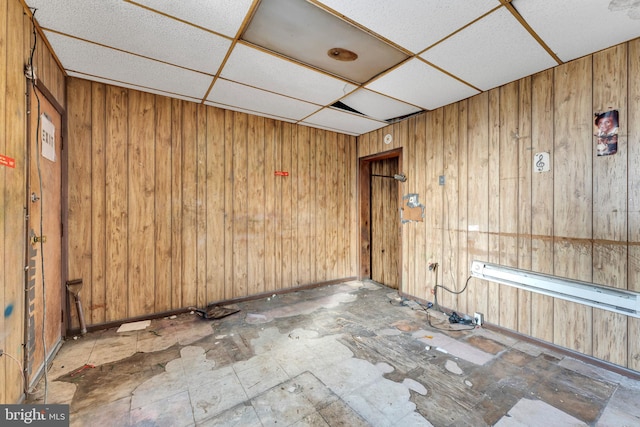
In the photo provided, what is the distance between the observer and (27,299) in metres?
1.74

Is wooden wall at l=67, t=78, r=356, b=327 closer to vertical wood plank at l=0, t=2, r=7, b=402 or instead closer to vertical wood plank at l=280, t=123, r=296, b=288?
vertical wood plank at l=280, t=123, r=296, b=288

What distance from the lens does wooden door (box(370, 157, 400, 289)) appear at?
173 inches

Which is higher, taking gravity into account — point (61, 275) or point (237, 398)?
point (61, 275)

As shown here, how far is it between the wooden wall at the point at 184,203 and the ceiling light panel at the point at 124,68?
33cm

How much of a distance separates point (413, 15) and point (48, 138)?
3.00 meters

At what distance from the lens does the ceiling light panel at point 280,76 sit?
88.0 inches

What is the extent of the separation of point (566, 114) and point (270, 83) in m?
2.74

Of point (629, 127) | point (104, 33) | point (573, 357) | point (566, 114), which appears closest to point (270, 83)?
point (104, 33)

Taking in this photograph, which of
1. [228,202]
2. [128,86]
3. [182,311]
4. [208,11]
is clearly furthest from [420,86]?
[182,311]

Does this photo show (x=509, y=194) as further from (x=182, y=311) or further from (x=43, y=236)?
(x=43, y=236)

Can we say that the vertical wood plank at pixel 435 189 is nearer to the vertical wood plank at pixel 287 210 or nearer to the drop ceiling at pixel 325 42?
the drop ceiling at pixel 325 42

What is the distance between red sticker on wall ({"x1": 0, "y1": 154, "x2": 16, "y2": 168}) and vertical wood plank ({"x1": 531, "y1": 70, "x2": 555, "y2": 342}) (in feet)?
13.0

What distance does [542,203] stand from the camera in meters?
2.43

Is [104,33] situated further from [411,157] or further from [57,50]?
[411,157]
